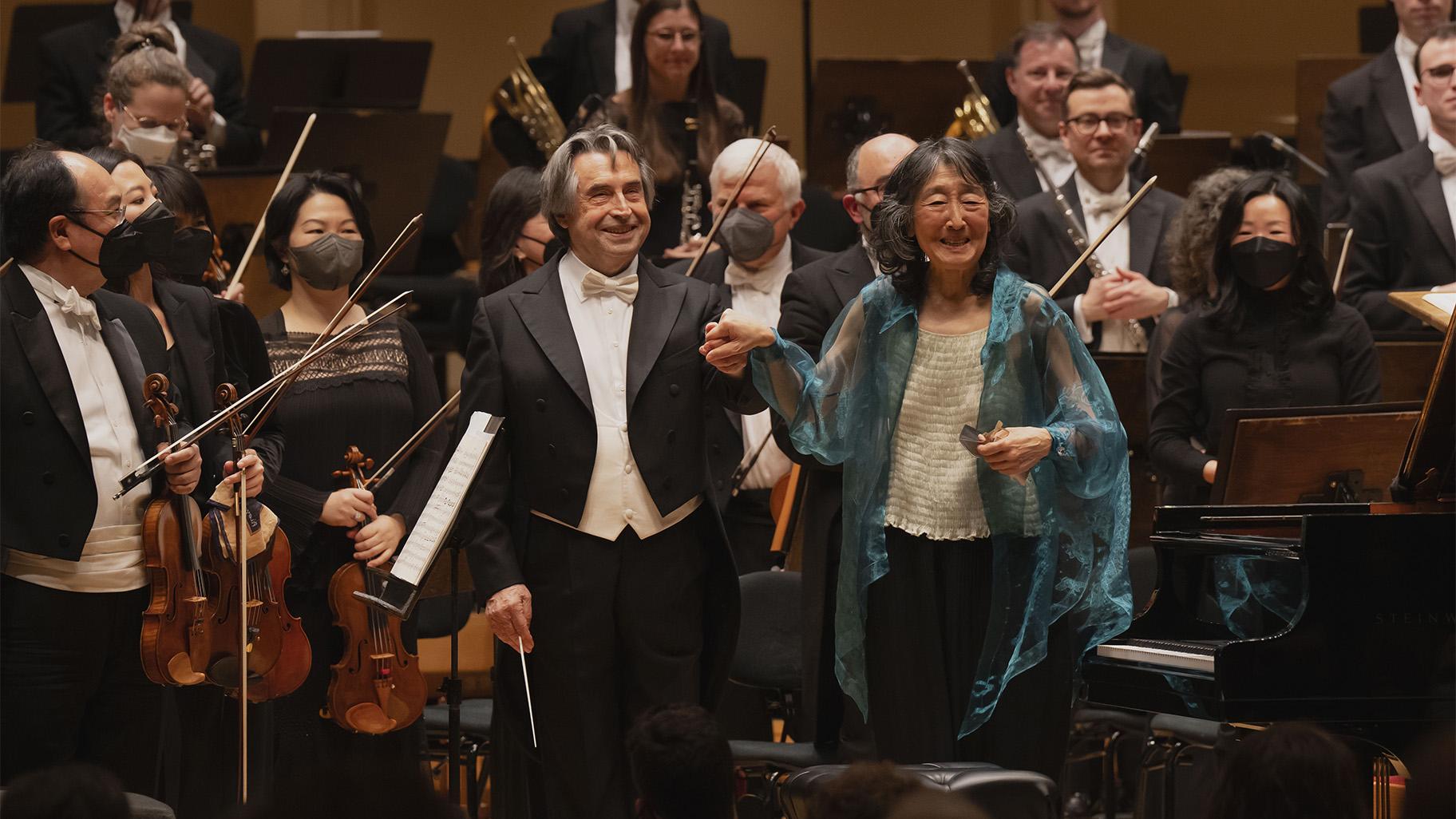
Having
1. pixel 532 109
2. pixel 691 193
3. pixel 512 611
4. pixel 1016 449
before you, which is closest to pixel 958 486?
pixel 1016 449

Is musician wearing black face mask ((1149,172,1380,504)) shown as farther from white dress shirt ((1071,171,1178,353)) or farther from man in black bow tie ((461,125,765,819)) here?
man in black bow tie ((461,125,765,819))

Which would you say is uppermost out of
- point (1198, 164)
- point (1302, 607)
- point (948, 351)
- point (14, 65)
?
point (14, 65)

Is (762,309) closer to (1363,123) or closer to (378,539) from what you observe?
(378,539)

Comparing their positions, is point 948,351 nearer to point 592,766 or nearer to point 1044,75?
point 592,766

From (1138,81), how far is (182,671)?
3.51 metres

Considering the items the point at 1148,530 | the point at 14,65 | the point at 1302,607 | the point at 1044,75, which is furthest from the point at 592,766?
the point at 14,65

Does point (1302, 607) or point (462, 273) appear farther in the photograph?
point (462, 273)

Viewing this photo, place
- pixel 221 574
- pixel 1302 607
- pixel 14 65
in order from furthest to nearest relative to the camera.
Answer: pixel 14 65 < pixel 221 574 < pixel 1302 607

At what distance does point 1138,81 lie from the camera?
552 cm

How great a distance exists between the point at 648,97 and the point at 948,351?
6.97 ft

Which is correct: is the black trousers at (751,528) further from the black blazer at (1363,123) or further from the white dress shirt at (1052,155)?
the black blazer at (1363,123)

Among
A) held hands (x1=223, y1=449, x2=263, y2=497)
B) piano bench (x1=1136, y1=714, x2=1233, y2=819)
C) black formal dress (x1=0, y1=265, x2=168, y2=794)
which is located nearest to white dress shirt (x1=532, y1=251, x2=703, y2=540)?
held hands (x1=223, y1=449, x2=263, y2=497)

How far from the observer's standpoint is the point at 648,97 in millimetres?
4875

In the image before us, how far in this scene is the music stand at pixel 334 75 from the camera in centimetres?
590
